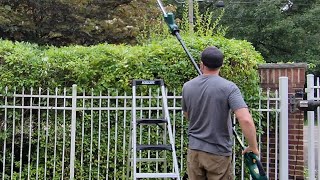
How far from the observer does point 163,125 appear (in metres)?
5.14

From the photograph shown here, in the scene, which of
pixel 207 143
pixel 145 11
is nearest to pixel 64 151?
pixel 207 143

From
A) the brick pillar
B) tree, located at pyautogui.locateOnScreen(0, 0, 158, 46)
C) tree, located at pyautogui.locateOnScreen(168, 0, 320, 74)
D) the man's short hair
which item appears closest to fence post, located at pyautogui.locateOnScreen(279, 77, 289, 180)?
the brick pillar

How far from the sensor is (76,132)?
18.0 ft

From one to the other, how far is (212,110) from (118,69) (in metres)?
2.09

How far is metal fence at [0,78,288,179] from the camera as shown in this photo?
5391 mm

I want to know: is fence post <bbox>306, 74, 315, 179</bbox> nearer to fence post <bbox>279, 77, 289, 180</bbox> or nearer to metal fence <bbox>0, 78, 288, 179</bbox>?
fence post <bbox>279, 77, 289, 180</bbox>

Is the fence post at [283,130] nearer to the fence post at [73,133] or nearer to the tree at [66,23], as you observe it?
the fence post at [73,133]

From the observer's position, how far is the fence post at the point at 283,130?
529 cm

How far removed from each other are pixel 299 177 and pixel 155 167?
1857 millimetres

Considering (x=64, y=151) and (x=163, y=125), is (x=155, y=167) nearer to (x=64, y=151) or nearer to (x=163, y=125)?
(x=163, y=125)

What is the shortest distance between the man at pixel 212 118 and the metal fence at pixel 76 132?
159 cm

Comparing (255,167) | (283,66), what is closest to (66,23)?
(283,66)

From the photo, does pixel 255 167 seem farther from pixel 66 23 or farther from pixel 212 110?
pixel 66 23

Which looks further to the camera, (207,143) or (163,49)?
(163,49)
